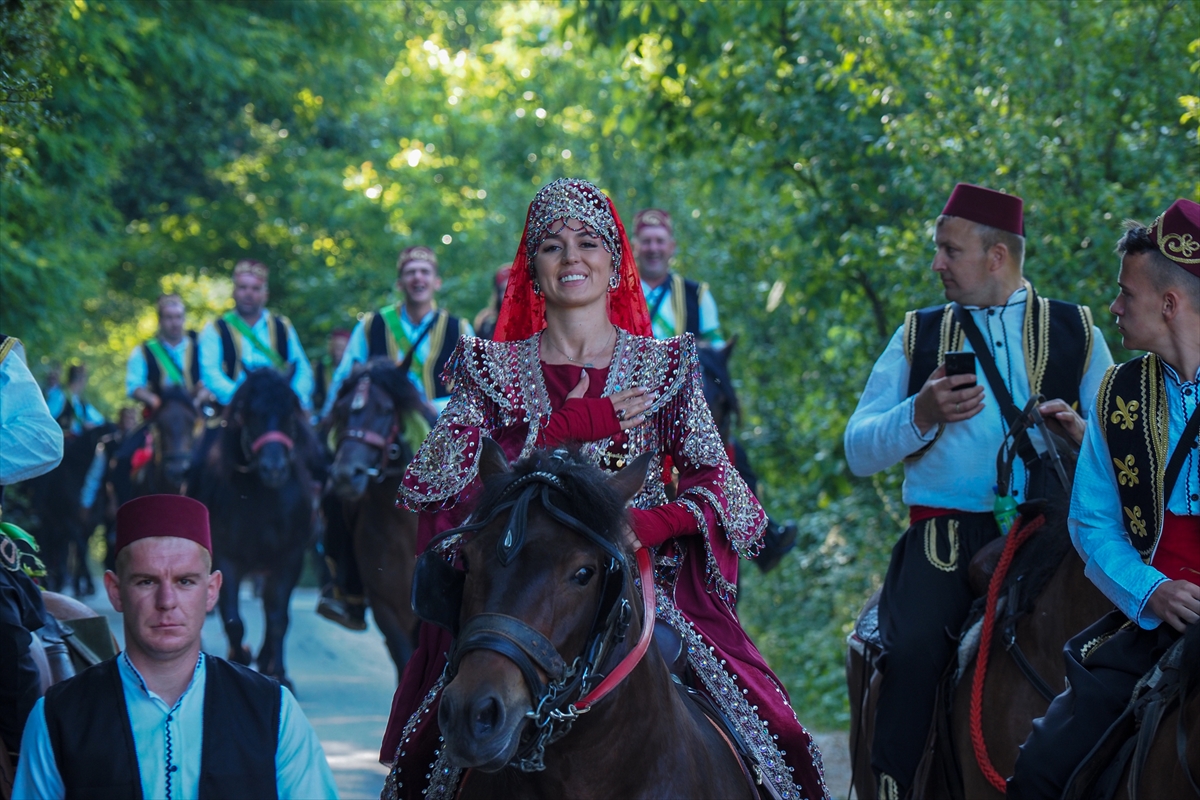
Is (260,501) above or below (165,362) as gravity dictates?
below

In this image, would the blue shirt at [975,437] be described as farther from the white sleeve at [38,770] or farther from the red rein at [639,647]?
the white sleeve at [38,770]

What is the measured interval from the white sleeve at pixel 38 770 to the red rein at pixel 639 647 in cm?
144

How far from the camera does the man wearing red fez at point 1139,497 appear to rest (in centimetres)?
398

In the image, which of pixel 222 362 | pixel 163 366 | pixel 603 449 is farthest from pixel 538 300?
pixel 163 366

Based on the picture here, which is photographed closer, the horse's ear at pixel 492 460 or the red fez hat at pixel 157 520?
the horse's ear at pixel 492 460

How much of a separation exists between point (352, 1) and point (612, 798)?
73.2ft

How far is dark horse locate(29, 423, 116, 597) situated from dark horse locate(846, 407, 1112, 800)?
60.8 feet

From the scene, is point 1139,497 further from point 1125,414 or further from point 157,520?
point 157,520

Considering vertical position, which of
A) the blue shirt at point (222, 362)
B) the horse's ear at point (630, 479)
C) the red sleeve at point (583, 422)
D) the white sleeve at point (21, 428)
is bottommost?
the horse's ear at point (630, 479)

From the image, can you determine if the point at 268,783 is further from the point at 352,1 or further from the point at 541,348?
the point at 352,1

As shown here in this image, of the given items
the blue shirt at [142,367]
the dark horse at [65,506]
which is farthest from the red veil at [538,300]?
the dark horse at [65,506]

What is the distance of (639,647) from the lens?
Result: 3.47 meters

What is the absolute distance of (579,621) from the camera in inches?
129

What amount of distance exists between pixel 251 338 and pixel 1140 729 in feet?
36.0
